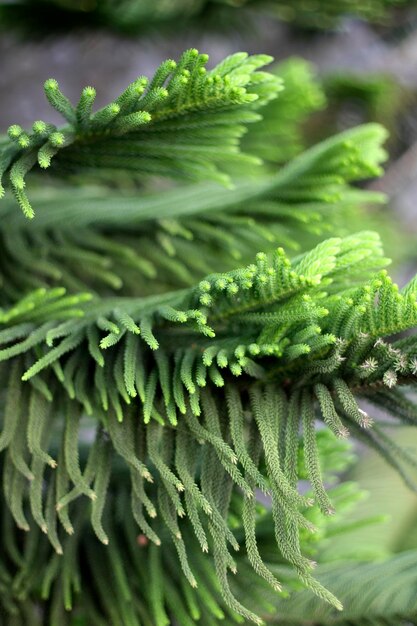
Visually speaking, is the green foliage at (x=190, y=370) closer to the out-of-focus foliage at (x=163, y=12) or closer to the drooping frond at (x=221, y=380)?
the drooping frond at (x=221, y=380)

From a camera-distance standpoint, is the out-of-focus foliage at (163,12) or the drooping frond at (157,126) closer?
the drooping frond at (157,126)

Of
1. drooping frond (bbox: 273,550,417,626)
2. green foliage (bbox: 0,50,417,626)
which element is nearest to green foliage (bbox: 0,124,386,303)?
green foliage (bbox: 0,50,417,626)

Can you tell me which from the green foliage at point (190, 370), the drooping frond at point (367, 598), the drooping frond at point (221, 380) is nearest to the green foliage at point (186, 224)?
the green foliage at point (190, 370)

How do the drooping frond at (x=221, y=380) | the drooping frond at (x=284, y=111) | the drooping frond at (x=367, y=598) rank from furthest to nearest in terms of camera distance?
the drooping frond at (x=284, y=111) < the drooping frond at (x=367, y=598) < the drooping frond at (x=221, y=380)

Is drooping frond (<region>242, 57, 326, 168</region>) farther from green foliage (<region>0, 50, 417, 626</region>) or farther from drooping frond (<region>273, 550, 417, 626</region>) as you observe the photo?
drooping frond (<region>273, 550, 417, 626</region>)

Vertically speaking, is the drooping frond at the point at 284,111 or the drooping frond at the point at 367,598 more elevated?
the drooping frond at the point at 284,111

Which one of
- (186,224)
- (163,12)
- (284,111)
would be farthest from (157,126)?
(163,12)

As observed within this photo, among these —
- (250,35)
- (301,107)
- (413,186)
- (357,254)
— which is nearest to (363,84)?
(250,35)

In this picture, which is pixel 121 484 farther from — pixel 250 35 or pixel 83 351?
pixel 250 35
